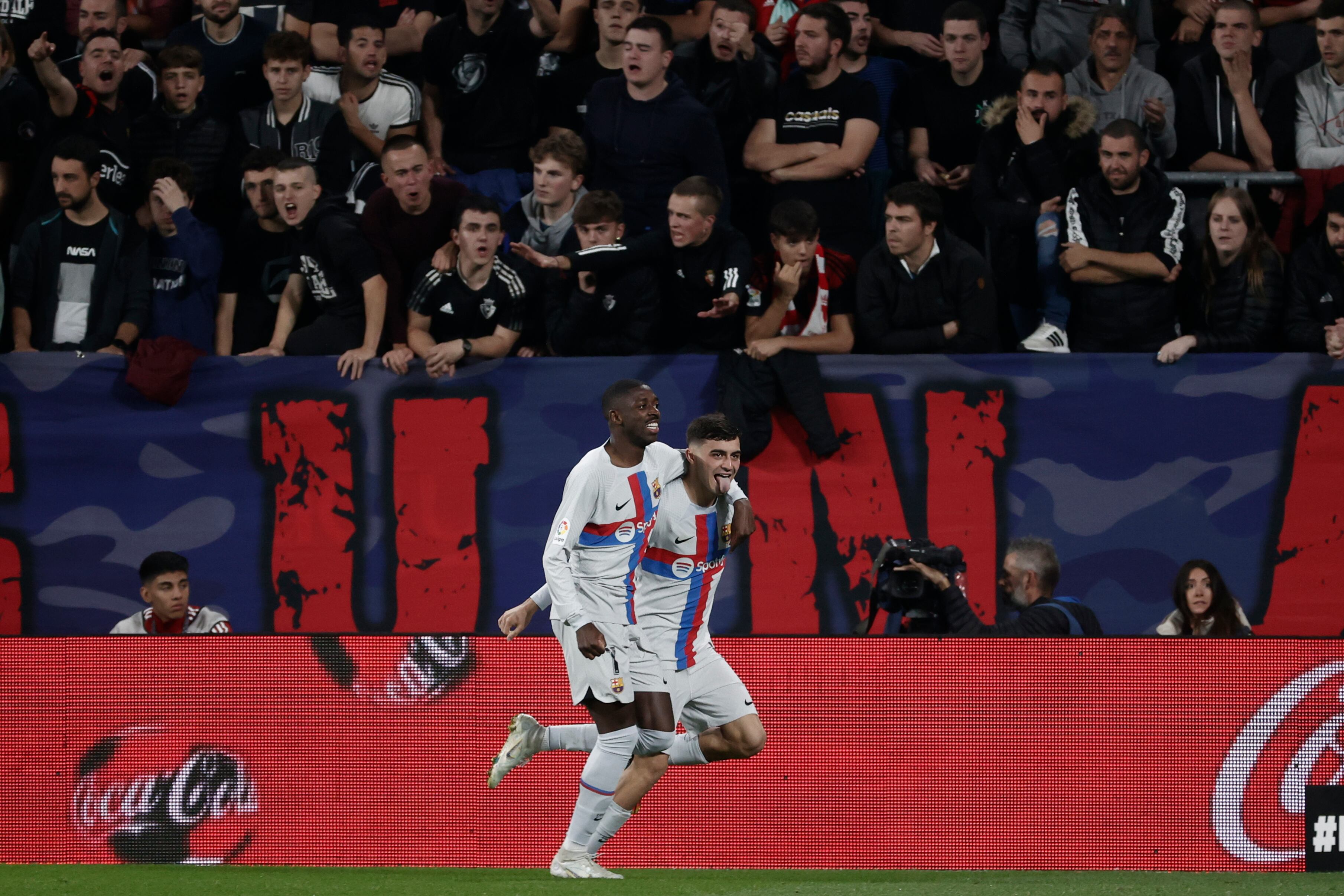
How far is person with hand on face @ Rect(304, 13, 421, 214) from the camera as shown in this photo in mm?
10422

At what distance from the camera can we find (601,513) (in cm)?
674

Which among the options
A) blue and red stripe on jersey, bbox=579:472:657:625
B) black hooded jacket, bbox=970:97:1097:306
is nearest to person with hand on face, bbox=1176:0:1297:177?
black hooded jacket, bbox=970:97:1097:306

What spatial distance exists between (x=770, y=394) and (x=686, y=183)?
1.27m

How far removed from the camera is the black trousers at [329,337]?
9.74 m

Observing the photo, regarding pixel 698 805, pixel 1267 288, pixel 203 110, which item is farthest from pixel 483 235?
pixel 1267 288

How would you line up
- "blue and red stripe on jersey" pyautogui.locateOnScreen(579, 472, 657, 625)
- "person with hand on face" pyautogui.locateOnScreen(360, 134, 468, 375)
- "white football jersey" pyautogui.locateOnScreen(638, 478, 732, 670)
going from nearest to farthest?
"blue and red stripe on jersey" pyautogui.locateOnScreen(579, 472, 657, 625) → "white football jersey" pyautogui.locateOnScreen(638, 478, 732, 670) → "person with hand on face" pyautogui.locateOnScreen(360, 134, 468, 375)

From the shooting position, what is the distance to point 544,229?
386 inches

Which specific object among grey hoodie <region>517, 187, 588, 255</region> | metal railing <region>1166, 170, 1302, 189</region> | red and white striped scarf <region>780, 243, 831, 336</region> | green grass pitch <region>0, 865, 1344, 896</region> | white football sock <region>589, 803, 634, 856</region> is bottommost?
green grass pitch <region>0, 865, 1344, 896</region>

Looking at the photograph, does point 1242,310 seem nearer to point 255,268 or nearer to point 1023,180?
point 1023,180

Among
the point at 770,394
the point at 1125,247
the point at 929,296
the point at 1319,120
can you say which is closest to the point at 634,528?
the point at 770,394

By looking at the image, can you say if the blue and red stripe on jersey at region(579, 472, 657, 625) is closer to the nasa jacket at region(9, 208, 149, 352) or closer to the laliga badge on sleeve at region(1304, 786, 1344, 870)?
the laliga badge on sleeve at region(1304, 786, 1344, 870)

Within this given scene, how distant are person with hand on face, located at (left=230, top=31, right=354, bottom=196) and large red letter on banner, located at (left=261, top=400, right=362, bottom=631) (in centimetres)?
158

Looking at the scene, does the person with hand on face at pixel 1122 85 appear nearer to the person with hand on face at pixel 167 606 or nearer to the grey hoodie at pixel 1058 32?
the grey hoodie at pixel 1058 32

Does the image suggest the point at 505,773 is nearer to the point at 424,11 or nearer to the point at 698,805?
the point at 698,805
